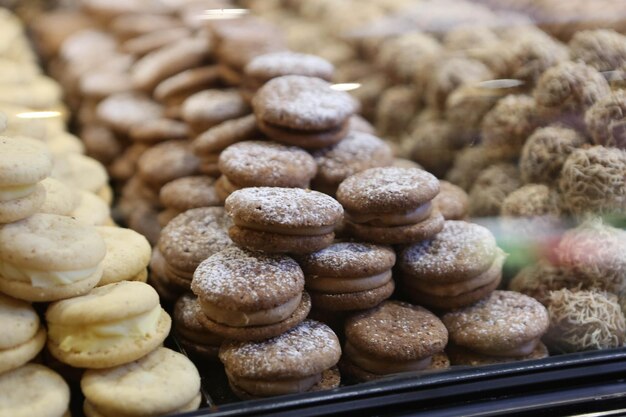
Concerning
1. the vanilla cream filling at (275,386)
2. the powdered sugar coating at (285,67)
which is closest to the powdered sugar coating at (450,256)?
the vanilla cream filling at (275,386)

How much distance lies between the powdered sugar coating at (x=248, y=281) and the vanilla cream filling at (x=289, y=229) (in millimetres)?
74

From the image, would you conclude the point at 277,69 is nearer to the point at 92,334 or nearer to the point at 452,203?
the point at 452,203

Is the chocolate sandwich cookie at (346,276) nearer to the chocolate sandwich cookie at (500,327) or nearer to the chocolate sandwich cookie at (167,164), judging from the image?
the chocolate sandwich cookie at (500,327)

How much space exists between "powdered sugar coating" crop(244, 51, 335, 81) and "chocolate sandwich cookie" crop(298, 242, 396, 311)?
0.83m

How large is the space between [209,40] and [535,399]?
1.93 meters

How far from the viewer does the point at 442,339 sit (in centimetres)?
168

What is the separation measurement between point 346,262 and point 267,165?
428 millimetres

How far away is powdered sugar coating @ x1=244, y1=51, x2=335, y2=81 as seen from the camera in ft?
7.64

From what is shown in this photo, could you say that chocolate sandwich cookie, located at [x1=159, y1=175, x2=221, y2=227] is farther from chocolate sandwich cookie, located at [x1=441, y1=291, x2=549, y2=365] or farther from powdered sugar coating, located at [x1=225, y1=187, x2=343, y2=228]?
chocolate sandwich cookie, located at [x1=441, y1=291, x2=549, y2=365]

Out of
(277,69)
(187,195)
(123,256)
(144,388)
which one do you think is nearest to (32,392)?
(144,388)

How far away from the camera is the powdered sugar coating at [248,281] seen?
1534 millimetres

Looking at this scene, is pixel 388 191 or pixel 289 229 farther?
pixel 388 191

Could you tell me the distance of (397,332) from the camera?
1.68m

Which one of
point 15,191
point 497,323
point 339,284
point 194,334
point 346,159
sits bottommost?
point 194,334
